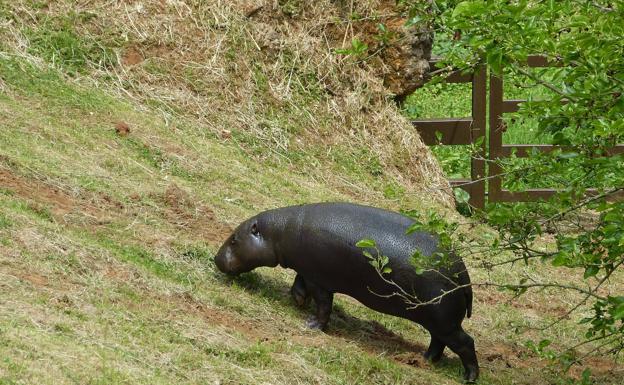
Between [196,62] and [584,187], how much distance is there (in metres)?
7.65

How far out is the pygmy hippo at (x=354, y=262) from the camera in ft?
26.5

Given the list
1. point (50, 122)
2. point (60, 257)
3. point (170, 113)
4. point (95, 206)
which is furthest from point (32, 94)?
point (60, 257)

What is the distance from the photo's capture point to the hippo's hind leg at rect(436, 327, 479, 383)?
26.8ft

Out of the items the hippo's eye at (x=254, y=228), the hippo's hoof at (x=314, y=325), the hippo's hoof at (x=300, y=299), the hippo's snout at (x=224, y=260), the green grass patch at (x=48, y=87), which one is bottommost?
the hippo's hoof at (x=314, y=325)

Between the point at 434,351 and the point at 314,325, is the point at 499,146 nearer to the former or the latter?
the point at 434,351

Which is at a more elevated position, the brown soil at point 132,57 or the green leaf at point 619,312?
the brown soil at point 132,57

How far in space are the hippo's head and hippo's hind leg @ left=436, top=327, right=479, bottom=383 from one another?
162cm

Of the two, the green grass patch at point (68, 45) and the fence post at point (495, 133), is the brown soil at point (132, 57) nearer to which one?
the green grass patch at point (68, 45)

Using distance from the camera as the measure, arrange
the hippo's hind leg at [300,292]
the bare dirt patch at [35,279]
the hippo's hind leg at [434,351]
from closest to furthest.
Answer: the bare dirt patch at [35,279] → the hippo's hind leg at [434,351] → the hippo's hind leg at [300,292]

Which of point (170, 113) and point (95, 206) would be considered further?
point (170, 113)

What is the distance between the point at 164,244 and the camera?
896cm

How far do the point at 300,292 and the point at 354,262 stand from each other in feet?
2.23

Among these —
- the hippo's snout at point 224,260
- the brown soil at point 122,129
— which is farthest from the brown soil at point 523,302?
the brown soil at point 122,129

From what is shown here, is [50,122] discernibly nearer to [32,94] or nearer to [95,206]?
[32,94]
